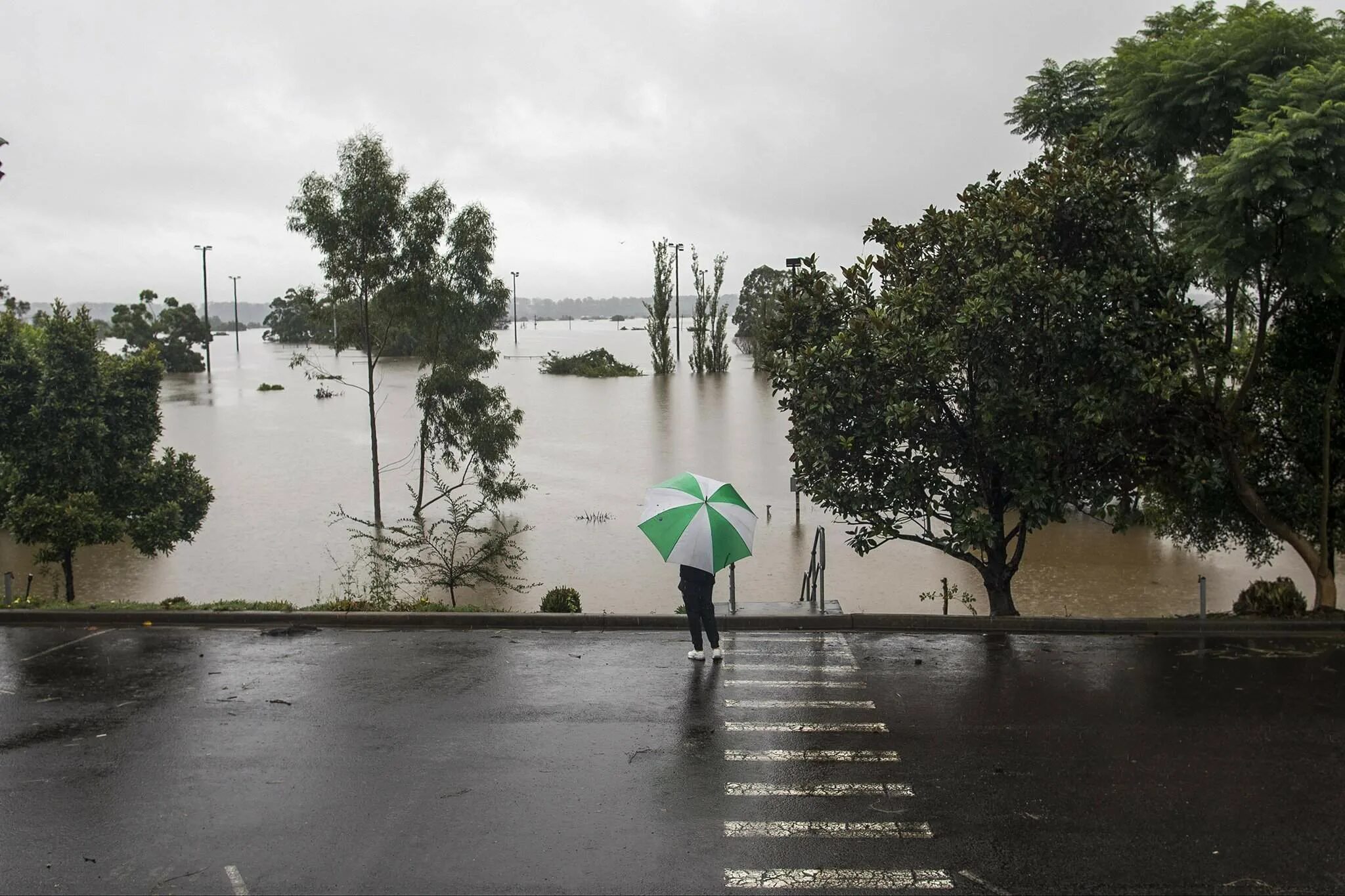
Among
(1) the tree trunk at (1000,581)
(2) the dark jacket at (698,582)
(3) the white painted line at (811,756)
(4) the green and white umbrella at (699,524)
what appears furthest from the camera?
(1) the tree trunk at (1000,581)

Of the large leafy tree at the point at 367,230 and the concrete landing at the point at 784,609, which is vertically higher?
the large leafy tree at the point at 367,230

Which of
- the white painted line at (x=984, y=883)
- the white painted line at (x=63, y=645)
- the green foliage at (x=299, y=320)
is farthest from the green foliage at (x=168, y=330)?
the white painted line at (x=984, y=883)

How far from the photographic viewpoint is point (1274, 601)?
12.2 meters

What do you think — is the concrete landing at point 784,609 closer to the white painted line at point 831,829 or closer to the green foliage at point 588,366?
the white painted line at point 831,829

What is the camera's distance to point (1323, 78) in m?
10.2

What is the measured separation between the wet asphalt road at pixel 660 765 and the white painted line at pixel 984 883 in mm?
26

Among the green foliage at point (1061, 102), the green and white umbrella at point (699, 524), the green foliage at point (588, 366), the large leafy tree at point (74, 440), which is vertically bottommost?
the green and white umbrella at point (699, 524)

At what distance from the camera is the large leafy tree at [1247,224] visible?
1027 centimetres

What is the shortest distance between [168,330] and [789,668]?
261ft

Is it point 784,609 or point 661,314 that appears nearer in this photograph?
point 784,609

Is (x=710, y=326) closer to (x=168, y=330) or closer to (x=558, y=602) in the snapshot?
(x=168, y=330)

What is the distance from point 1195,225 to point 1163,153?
5.94ft

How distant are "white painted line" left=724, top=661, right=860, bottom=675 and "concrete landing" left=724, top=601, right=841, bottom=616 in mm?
1422

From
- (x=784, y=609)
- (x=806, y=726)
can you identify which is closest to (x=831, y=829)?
(x=806, y=726)
